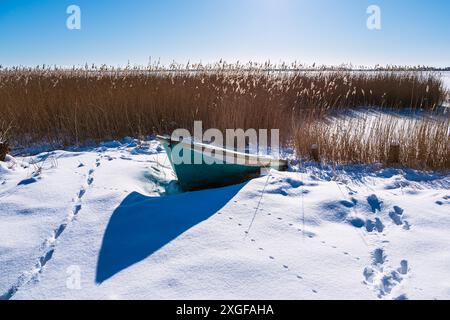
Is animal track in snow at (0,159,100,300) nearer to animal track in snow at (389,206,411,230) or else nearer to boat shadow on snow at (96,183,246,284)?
boat shadow on snow at (96,183,246,284)

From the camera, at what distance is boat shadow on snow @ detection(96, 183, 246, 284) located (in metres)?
2.05

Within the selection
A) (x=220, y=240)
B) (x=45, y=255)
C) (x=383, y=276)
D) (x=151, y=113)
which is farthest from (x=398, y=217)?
(x=151, y=113)

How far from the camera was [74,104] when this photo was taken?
6.43 m

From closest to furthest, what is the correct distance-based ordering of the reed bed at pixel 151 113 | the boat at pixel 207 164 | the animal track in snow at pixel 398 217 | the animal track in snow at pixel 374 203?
1. the animal track in snow at pixel 398 217
2. the animal track in snow at pixel 374 203
3. the boat at pixel 207 164
4. the reed bed at pixel 151 113

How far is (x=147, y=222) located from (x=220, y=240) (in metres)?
0.61

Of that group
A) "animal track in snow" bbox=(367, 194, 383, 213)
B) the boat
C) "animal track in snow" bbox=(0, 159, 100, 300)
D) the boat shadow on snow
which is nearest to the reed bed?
the boat

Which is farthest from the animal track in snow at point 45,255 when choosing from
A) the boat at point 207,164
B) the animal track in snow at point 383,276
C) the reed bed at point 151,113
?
the reed bed at point 151,113

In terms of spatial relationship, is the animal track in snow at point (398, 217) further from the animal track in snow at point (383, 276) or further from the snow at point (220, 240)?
the animal track in snow at point (383, 276)

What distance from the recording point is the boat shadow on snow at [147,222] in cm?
205

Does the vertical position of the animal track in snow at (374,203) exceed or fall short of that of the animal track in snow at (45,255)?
it exceeds it

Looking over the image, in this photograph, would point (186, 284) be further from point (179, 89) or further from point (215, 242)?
point (179, 89)

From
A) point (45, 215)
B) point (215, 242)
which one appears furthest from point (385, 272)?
point (45, 215)

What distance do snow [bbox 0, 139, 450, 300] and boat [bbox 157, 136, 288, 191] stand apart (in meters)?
0.29
